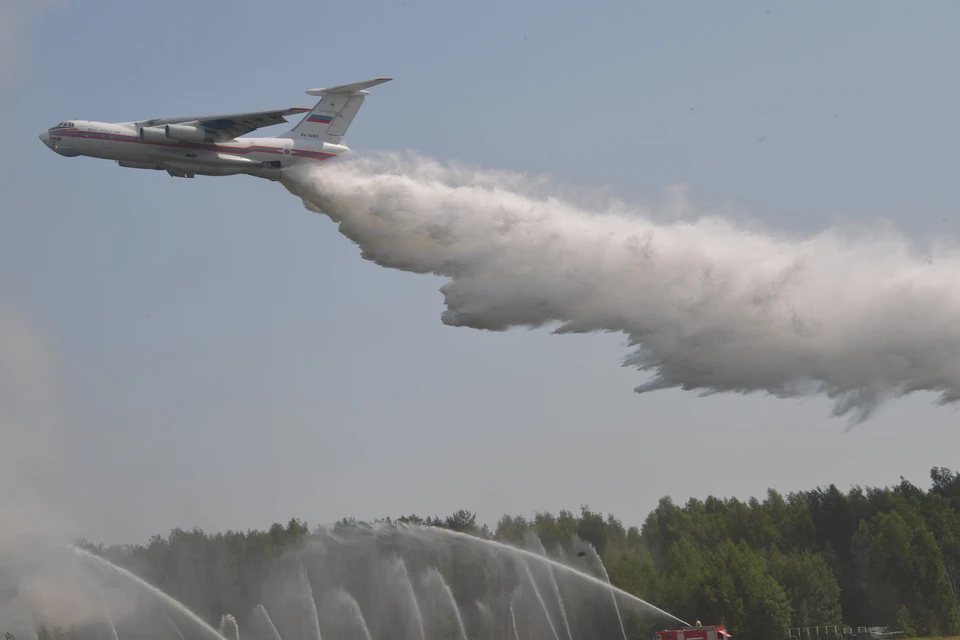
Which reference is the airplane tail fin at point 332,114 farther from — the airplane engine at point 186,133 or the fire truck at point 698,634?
the fire truck at point 698,634

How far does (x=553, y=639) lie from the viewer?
40.2 m

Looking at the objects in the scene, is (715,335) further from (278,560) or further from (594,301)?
(278,560)

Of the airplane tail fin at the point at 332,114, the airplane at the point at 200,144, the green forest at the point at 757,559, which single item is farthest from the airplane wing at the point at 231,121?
the green forest at the point at 757,559

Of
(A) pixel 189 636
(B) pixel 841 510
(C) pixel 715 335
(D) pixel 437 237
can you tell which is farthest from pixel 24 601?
(B) pixel 841 510

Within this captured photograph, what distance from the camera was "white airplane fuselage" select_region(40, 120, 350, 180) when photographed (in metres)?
34.3

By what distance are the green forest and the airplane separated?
17916mm

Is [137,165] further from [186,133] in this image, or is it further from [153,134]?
[186,133]

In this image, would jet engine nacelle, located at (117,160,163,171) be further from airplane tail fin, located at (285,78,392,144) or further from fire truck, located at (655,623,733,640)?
fire truck, located at (655,623,733,640)

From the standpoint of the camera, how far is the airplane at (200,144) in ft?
112

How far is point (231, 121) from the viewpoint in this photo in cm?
3412

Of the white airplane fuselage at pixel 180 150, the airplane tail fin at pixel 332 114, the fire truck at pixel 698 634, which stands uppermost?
the airplane tail fin at pixel 332 114

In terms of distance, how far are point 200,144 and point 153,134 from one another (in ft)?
5.05

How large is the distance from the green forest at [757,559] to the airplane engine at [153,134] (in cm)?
1900

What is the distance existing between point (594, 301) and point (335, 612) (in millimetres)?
17412
